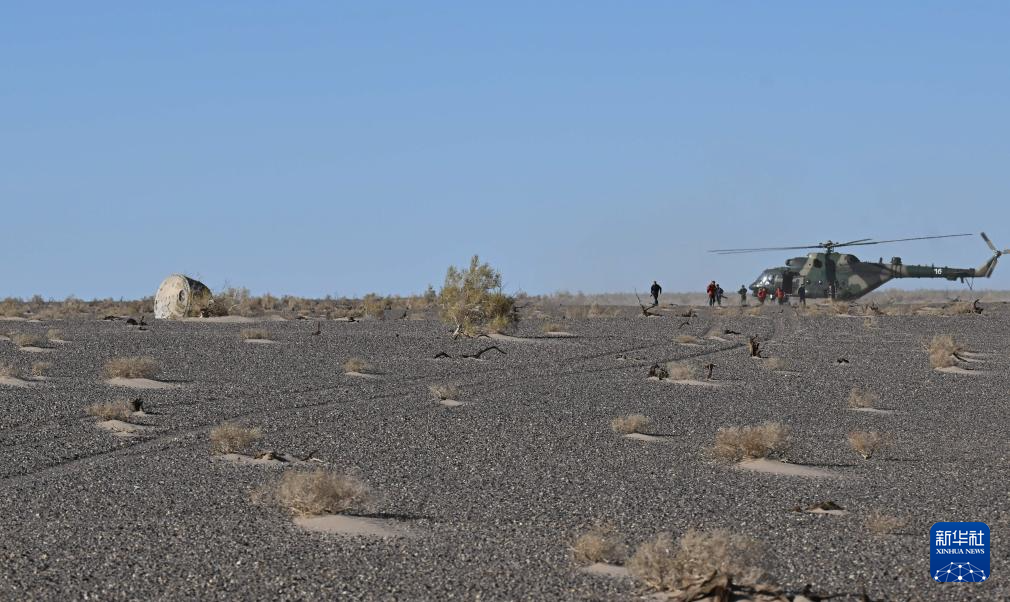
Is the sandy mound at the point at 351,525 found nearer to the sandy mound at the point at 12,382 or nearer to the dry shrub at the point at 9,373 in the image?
the sandy mound at the point at 12,382

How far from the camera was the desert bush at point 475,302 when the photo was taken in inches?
1474

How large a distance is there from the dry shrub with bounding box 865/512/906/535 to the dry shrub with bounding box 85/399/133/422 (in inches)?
425

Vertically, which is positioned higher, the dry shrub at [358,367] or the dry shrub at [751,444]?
the dry shrub at [358,367]

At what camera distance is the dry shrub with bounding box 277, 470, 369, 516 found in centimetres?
1077

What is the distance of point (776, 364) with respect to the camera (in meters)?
28.4

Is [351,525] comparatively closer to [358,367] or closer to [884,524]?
[884,524]

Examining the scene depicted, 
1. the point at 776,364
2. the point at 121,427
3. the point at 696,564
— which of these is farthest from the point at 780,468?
the point at 776,364

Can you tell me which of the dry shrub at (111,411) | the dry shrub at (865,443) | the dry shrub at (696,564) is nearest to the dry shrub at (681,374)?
the dry shrub at (865,443)

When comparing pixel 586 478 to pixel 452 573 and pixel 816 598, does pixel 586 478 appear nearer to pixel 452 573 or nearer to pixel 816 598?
pixel 452 573

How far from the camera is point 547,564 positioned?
923 cm

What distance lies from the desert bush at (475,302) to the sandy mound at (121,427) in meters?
19.6

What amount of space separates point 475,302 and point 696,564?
98.5ft

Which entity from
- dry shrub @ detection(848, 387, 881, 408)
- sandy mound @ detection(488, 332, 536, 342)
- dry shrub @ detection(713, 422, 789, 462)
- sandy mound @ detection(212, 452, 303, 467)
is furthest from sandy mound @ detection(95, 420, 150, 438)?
sandy mound @ detection(488, 332, 536, 342)

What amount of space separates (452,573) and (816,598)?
2613mm
